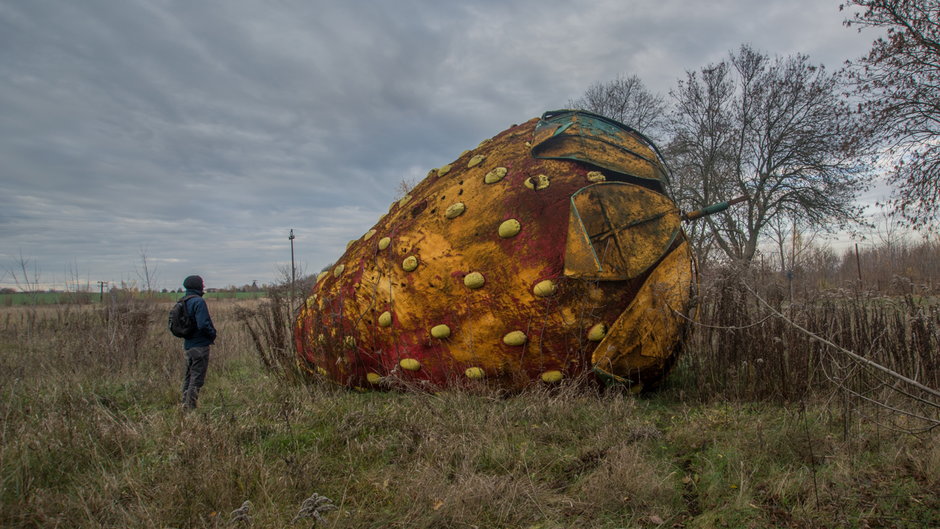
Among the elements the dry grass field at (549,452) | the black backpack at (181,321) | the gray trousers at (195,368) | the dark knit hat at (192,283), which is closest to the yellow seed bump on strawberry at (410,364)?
the dry grass field at (549,452)

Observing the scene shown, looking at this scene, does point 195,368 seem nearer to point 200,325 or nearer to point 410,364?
point 200,325

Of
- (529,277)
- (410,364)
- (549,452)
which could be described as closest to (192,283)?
(410,364)

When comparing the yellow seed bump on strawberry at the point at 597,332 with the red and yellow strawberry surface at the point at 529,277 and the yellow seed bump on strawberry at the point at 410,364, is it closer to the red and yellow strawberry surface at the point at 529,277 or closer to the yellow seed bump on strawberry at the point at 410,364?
the red and yellow strawberry surface at the point at 529,277

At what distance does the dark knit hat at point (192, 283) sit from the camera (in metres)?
4.99

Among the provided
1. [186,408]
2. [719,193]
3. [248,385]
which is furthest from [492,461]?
[719,193]

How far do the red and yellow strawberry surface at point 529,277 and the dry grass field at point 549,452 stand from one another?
0.83ft

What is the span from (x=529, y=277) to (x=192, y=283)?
3.69 meters

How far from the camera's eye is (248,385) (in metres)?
5.18

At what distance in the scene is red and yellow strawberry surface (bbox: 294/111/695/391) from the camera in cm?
339

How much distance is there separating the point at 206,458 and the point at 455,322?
1.74 m

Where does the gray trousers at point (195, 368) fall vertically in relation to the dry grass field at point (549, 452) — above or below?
above

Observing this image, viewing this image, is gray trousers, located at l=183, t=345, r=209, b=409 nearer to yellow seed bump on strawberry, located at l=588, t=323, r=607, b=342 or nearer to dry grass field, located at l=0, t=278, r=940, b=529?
dry grass field, located at l=0, t=278, r=940, b=529

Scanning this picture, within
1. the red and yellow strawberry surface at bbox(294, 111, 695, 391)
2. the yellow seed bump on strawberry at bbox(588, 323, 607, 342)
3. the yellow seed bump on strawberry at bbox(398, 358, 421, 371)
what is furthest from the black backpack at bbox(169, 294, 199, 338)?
the yellow seed bump on strawberry at bbox(588, 323, 607, 342)

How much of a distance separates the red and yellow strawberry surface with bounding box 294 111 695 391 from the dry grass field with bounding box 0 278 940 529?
25cm
